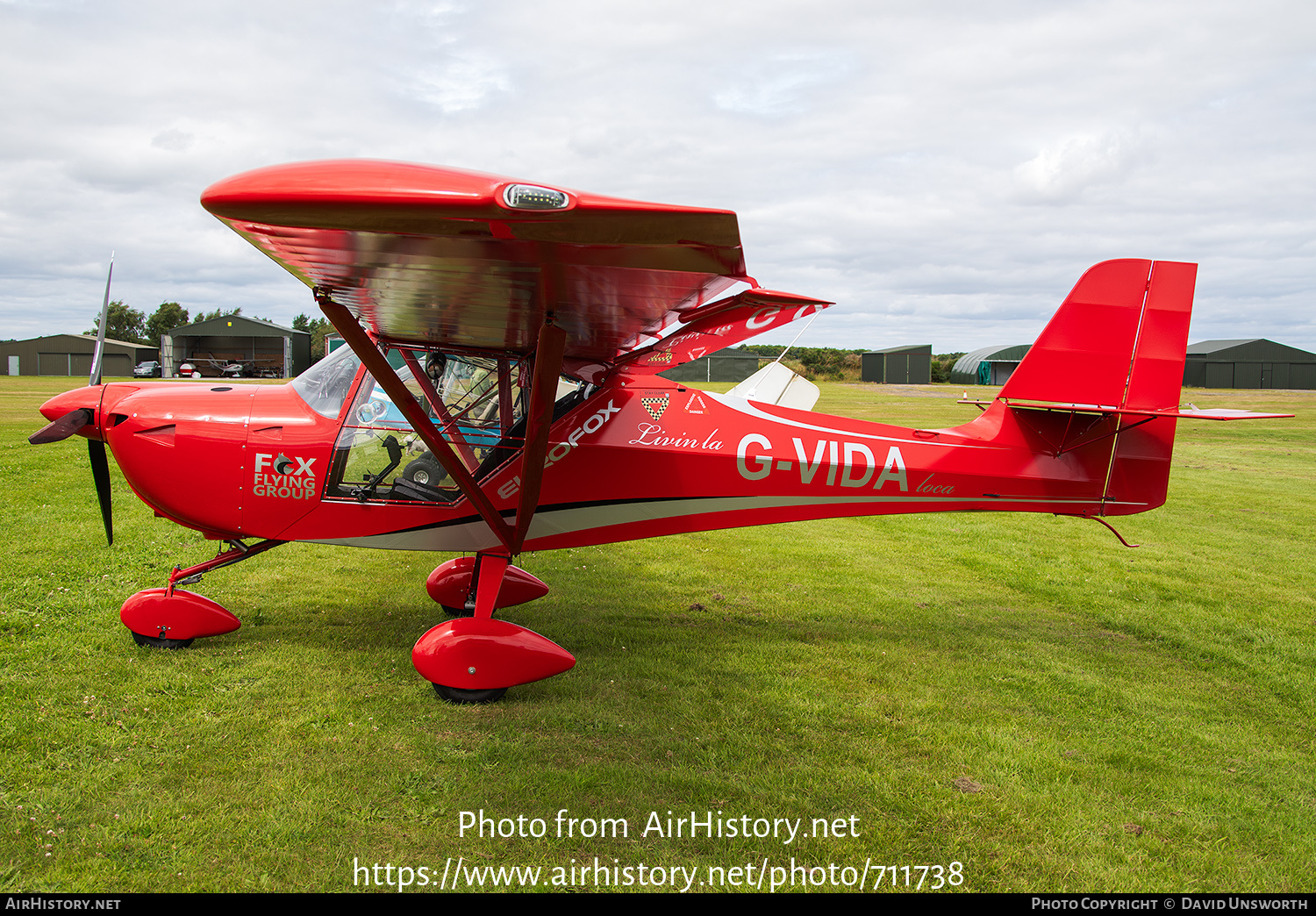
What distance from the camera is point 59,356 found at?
191 feet

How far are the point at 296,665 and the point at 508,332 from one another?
96.3 inches

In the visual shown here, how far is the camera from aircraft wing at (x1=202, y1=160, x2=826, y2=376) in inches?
94.4

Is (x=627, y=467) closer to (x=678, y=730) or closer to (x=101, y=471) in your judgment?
(x=678, y=730)

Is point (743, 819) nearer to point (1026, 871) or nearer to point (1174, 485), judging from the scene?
point (1026, 871)

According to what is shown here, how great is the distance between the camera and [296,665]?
4.57 metres

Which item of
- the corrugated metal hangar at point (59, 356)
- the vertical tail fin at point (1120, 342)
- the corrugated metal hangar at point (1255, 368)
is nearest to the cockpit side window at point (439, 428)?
the vertical tail fin at point (1120, 342)

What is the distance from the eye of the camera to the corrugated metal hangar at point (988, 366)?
54.3 metres

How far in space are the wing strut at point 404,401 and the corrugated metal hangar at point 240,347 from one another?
54.5m

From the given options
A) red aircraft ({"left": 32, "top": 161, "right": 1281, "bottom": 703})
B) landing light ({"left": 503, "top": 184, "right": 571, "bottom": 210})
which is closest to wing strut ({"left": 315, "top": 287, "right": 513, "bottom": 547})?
red aircraft ({"left": 32, "top": 161, "right": 1281, "bottom": 703})

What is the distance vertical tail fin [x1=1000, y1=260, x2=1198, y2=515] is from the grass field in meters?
1.61

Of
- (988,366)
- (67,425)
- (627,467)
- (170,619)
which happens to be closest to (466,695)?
(627,467)

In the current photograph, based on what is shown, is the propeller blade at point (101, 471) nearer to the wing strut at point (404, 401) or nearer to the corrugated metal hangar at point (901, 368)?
the wing strut at point (404, 401)

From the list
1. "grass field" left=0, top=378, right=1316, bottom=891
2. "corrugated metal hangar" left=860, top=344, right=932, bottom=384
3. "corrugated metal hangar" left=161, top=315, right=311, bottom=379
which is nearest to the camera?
"grass field" left=0, top=378, right=1316, bottom=891

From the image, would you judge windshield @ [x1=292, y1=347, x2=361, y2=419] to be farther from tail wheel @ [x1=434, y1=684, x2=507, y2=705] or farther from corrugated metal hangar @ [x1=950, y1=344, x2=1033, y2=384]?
corrugated metal hangar @ [x1=950, y1=344, x2=1033, y2=384]
